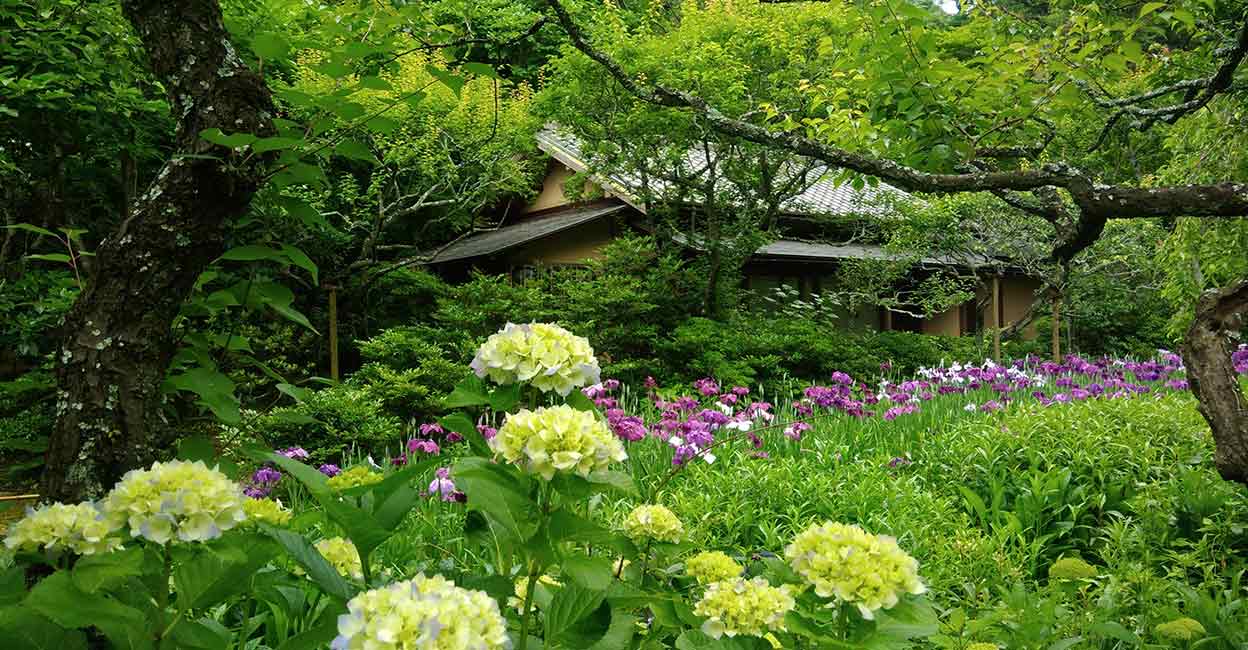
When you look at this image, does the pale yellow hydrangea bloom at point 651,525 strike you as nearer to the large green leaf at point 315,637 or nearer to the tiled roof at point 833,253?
the large green leaf at point 315,637

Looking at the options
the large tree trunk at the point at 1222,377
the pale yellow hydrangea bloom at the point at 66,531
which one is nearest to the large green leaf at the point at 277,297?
the pale yellow hydrangea bloom at the point at 66,531

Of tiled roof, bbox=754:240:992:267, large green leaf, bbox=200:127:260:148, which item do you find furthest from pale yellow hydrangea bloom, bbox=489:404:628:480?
tiled roof, bbox=754:240:992:267

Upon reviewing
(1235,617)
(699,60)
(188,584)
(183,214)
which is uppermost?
(699,60)

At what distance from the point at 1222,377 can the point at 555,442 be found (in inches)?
102

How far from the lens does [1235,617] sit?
283 centimetres

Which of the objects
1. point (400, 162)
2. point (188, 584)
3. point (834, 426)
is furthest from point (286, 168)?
point (400, 162)

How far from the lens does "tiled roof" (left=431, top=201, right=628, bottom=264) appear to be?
11.8 metres

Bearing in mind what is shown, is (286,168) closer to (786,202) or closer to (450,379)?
(450,379)

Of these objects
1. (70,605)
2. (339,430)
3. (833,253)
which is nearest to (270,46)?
(70,605)

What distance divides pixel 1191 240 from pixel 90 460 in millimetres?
7736

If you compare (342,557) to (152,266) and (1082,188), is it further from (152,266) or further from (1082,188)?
(1082,188)

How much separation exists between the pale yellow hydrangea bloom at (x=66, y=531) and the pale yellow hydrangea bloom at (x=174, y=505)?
0.03 m

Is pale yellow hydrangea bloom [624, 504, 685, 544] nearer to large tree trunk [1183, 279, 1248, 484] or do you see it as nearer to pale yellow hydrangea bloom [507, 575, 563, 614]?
pale yellow hydrangea bloom [507, 575, 563, 614]

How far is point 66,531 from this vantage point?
41.2 inches
